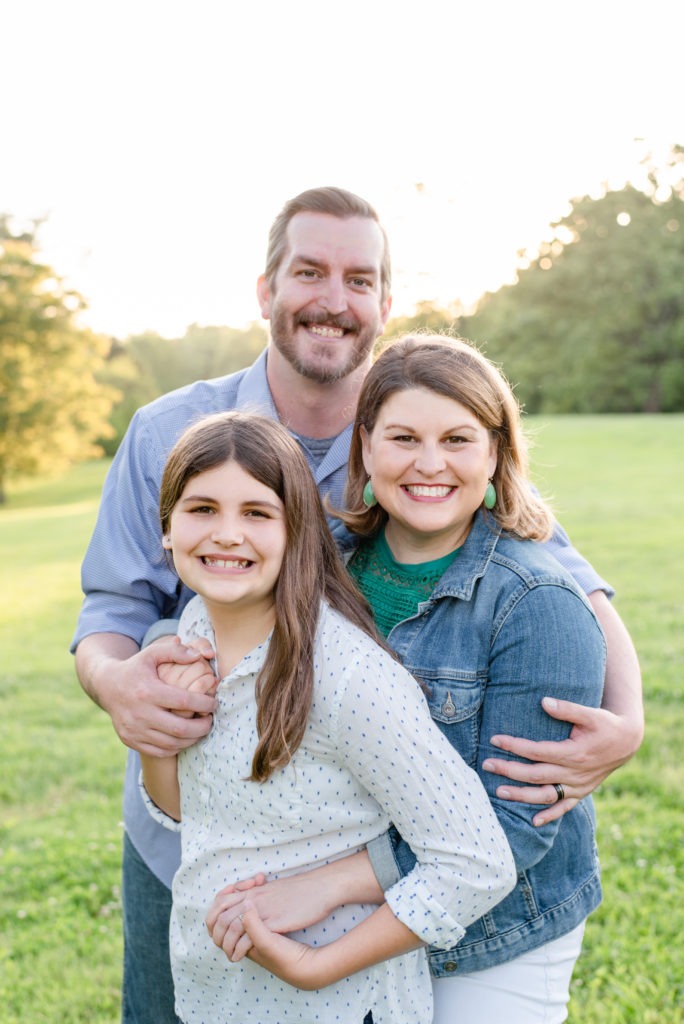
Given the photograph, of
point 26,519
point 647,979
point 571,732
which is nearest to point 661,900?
point 647,979

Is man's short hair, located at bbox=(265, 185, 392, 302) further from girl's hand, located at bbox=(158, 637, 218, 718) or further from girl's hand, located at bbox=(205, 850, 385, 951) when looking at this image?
girl's hand, located at bbox=(205, 850, 385, 951)

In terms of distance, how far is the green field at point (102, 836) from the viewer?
12.1 feet

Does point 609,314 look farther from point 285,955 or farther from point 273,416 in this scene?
point 285,955

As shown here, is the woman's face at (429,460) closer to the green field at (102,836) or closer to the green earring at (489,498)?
the green earring at (489,498)

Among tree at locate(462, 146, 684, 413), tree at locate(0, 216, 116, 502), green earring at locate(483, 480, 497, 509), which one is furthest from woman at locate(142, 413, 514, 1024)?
tree at locate(462, 146, 684, 413)

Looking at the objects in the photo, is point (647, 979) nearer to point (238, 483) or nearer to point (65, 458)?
point (238, 483)

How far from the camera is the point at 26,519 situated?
2350 cm

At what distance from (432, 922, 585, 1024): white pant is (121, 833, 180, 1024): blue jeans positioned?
118 cm

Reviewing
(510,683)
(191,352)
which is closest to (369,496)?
(510,683)

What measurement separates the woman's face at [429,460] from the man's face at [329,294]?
93cm

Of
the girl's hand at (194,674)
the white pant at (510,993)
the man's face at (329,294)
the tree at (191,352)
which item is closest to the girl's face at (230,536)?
the girl's hand at (194,674)

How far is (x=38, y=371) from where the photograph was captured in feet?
121

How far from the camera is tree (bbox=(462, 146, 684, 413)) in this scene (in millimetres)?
41406

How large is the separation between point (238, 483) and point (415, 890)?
90cm
